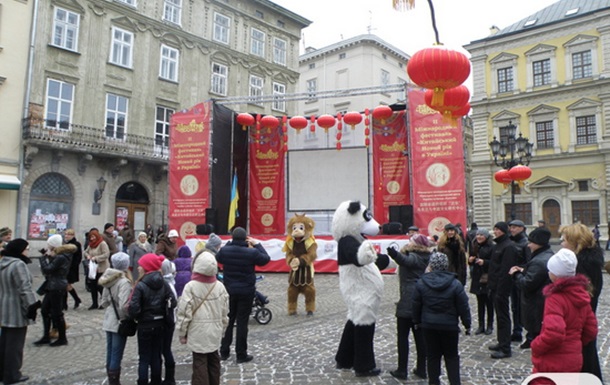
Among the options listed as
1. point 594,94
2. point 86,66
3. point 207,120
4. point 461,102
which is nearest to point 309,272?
point 461,102

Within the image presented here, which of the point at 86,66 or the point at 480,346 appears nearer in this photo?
the point at 480,346

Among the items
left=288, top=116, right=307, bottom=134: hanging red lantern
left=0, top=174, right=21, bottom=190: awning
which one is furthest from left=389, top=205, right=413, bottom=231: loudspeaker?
left=0, top=174, right=21, bottom=190: awning

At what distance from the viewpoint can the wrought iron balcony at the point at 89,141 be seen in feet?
61.6

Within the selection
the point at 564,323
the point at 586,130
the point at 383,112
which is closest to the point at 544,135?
the point at 586,130

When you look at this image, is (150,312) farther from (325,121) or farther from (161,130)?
(161,130)

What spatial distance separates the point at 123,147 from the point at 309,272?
15730 millimetres

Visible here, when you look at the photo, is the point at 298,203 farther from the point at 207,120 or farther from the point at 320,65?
the point at 320,65

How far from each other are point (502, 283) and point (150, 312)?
177 inches

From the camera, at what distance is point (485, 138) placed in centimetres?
3691

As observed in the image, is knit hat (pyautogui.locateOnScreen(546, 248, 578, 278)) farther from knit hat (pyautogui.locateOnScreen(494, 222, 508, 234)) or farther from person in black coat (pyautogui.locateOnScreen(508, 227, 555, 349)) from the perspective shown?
knit hat (pyautogui.locateOnScreen(494, 222, 508, 234))

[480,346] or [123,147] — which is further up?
[123,147]

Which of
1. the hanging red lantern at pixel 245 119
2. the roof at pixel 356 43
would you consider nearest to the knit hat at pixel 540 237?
the hanging red lantern at pixel 245 119

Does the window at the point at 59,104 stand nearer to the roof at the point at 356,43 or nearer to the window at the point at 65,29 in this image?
the window at the point at 65,29

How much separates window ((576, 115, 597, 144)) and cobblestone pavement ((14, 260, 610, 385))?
1109 inches
